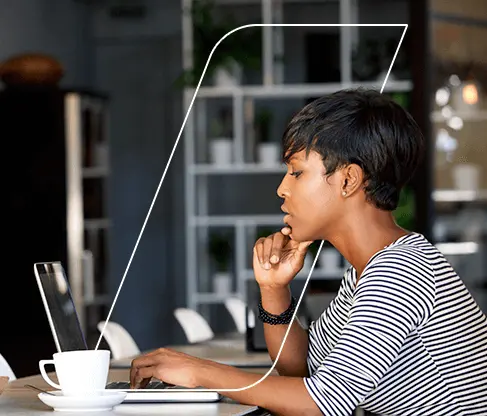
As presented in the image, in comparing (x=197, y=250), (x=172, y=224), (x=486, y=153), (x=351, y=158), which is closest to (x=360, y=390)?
(x=351, y=158)

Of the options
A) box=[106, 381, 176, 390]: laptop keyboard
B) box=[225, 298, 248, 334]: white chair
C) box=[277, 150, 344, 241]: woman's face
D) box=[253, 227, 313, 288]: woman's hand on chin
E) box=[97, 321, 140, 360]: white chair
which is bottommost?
box=[225, 298, 248, 334]: white chair

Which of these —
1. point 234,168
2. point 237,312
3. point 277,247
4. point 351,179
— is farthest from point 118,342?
point 234,168

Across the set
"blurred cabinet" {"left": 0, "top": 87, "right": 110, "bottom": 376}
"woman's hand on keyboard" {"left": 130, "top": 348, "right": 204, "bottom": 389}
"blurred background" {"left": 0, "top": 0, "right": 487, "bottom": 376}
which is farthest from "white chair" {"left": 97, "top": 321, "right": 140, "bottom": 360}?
"blurred cabinet" {"left": 0, "top": 87, "right": 110, "bottom": 376}

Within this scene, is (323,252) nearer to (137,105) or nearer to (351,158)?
(137,105)

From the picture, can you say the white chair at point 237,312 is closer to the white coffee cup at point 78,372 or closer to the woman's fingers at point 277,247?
the woman's fingers at point 277,247

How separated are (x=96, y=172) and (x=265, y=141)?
4.34 ft

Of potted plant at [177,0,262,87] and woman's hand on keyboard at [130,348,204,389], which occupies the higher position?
potted plant at [177,0,262,87]

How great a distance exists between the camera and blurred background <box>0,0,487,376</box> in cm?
651

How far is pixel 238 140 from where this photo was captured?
7.59 meters

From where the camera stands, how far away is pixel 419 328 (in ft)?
5.85

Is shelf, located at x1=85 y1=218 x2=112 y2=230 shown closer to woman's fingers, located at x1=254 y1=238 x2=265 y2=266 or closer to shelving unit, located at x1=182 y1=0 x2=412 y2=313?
shelving unit, located at x1=182 y1=0 x2=412 y2=313

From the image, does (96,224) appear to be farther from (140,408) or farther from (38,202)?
(140,408)

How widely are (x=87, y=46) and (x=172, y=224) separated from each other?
1652 millimetres

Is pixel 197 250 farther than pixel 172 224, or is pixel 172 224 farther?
pixel 172 224
